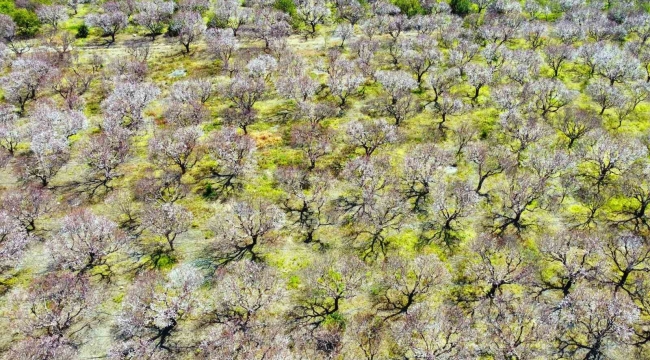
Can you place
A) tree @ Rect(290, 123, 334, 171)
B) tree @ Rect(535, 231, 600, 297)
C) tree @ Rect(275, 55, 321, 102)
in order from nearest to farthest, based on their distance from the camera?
tree @ Rect(535, 231, 600, 297)
tree @ Rect(290, 123, 334, 171)
tree @ Rect(275, 55, 321, 102)

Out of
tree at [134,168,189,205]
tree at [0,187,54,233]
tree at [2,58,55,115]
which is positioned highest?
tree at [2,58,55,115]

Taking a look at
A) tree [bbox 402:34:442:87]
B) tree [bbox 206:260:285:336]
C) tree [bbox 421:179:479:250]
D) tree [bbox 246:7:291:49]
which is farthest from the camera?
tree [bbox 246:7:291:49]

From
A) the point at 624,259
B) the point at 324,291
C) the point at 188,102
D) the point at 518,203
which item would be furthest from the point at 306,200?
the point at 624,259

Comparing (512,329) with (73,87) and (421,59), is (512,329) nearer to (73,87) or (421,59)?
(421,59)

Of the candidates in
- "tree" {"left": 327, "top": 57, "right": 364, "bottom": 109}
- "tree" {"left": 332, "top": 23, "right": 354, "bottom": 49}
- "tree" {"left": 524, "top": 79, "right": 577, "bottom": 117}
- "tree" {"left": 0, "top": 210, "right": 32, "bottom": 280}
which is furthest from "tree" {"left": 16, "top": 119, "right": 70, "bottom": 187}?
"tree" {"left": 524, "top": 79, "right": 577, "bottom": 117}

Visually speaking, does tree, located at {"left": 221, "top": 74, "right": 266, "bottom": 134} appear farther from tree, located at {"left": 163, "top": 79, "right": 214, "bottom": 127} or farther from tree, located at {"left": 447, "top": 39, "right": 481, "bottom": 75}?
tree, located at {"left": 447, "top": 39, "right": 481, "bottom": 75}

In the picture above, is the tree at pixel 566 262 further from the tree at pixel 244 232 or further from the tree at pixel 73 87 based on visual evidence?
the tree at pixel 73 87

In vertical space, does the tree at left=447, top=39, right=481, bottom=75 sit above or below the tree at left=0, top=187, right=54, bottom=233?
above
